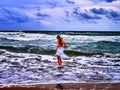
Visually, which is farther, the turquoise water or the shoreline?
the turquoise water

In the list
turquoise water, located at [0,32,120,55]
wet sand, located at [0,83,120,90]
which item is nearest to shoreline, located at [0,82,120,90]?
wet sand, located at [0,83,120,90]

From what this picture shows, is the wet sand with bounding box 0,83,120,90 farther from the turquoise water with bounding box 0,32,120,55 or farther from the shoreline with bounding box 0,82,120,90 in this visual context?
the turquoise water with bounding box 0,32,120,55

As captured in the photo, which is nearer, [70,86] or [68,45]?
[70,86]

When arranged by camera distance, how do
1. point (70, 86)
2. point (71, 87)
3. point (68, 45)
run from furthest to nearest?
point (68, 45) → point (70, 86) → point (71, 87)

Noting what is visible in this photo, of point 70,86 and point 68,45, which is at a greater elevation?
point 70,86

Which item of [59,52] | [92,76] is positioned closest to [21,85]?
[92,76]

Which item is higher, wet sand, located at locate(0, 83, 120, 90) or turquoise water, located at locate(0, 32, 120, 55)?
wet sand, located at locate(0, 83, 120, 90)

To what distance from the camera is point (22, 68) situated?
12.9m

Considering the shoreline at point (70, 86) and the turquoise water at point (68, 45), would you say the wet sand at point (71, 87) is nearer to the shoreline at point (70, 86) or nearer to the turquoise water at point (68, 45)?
the shoreline at point (70, 86)

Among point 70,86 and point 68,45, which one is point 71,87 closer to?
point 70,86

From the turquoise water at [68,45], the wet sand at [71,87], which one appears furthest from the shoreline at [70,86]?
the turquoise water at [68,45]

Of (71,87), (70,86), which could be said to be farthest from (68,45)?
(71,87)

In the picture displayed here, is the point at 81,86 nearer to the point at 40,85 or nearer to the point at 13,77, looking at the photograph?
the point at 40,85

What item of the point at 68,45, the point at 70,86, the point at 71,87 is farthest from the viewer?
the point at 68,45
